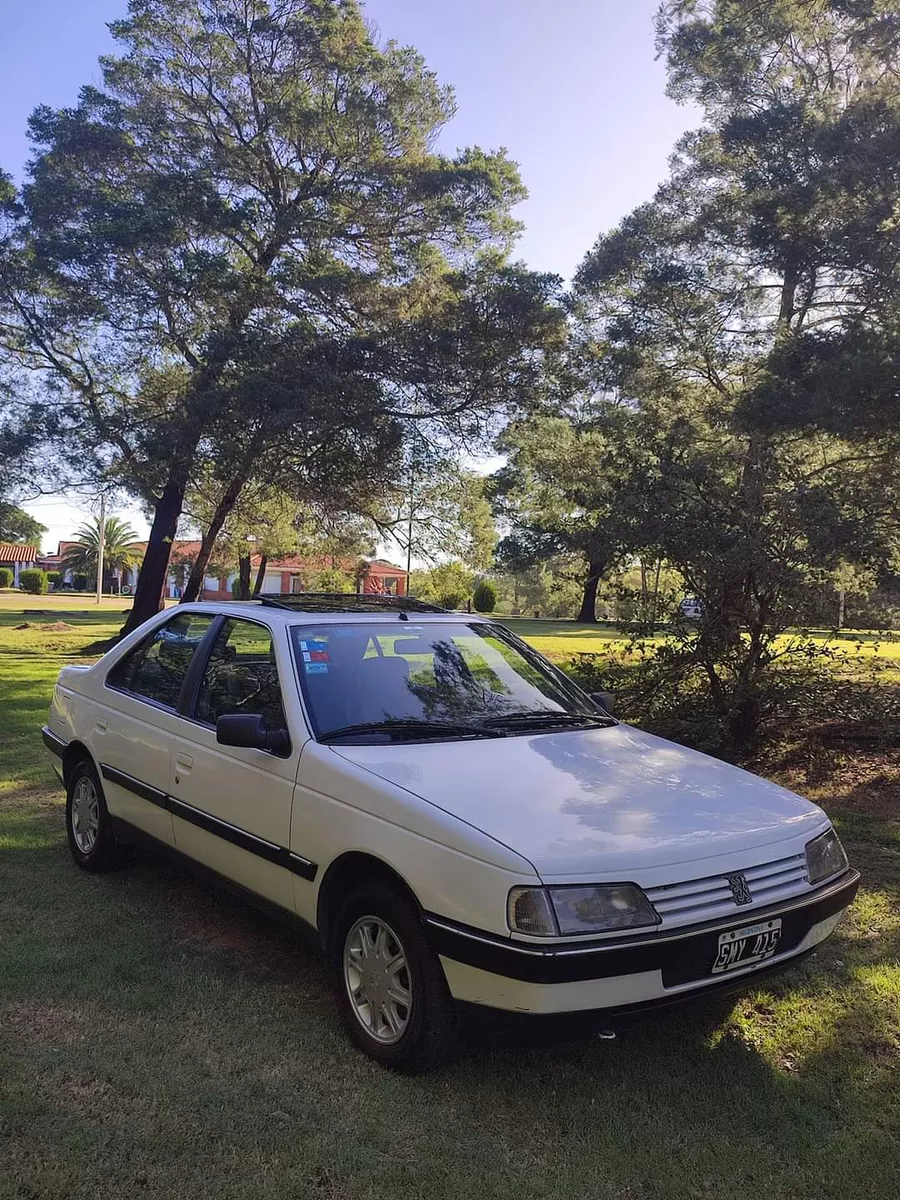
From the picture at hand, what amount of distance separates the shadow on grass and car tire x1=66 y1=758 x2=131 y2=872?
38.1 inches

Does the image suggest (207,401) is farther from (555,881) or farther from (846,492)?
(555,881)

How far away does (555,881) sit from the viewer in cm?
283

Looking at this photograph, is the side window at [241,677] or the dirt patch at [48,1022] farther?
the side window at [241,677]

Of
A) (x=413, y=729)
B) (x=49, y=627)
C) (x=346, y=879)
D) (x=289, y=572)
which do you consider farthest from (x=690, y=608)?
(x=289, y=572)

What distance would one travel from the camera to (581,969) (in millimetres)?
2773

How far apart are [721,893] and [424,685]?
166 cm

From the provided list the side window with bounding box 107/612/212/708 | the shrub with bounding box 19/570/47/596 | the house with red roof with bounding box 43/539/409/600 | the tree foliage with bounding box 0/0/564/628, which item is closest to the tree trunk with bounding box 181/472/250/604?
the tree foliage with bounding box 0/0/564/628

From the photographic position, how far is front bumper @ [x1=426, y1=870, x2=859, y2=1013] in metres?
2.77

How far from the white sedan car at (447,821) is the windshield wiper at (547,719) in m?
0.01

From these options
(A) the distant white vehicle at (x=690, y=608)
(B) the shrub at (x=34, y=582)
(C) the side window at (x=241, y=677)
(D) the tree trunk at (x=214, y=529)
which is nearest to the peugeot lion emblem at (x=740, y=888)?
(C) the side window at (x=241, y=677)

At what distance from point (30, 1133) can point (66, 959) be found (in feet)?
4.24

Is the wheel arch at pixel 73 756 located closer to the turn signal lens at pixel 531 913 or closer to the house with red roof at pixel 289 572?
the house with red roof at pixel 289 572

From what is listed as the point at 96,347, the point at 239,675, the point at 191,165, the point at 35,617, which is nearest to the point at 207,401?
the point at 96,347

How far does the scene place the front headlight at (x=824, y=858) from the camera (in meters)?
3.39
